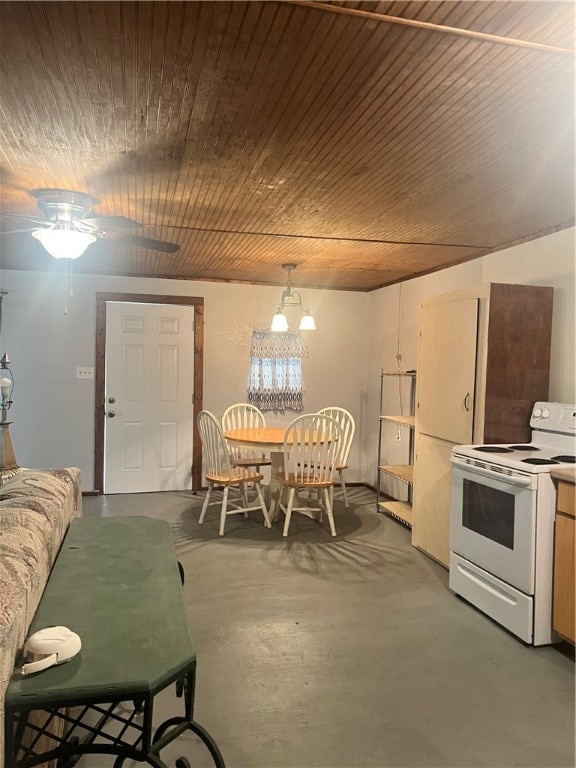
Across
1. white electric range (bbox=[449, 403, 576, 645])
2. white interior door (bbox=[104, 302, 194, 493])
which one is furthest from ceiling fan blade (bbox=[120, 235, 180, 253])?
white interior door (bbox=[104, 302, 194, 493])

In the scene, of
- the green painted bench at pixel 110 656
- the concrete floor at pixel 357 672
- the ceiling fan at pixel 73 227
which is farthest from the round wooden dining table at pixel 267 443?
the green painted bench at pixel 110 656

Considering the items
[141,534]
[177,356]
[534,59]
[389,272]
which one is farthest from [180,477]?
[534,59]

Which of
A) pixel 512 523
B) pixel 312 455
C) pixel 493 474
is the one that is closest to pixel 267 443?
pixel 312 455

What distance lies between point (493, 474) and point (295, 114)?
196 centimetres

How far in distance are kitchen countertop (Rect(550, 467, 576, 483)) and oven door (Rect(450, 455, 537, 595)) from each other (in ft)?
0.31

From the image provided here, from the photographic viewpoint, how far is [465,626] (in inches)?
106

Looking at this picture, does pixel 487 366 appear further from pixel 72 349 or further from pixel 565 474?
pixel 72 349

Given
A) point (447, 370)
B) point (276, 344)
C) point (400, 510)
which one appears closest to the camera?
point (447, 370)

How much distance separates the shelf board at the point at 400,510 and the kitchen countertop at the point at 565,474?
5.98ft

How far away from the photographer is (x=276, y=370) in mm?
5539

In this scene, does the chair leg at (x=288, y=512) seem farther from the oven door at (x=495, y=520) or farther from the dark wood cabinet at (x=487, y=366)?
the oven door at (x=495, y=520)

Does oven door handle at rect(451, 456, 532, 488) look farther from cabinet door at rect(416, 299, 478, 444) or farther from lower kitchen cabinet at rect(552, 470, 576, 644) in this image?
cabinet door at rect(416, 299, 478, 444)

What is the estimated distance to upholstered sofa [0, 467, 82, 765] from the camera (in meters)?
1.18

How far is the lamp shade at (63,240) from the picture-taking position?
2436 millimetres
